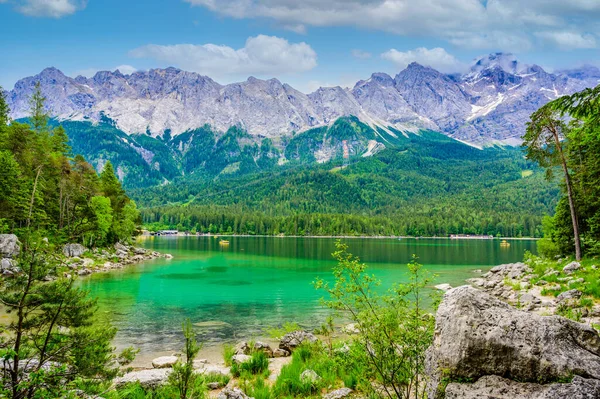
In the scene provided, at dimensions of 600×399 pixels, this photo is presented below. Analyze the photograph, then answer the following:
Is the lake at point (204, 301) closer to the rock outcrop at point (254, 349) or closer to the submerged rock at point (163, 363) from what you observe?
the submerged rock at point (163, 363)

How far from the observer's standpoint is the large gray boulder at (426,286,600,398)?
659 centimetres

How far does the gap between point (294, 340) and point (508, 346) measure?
1507cm

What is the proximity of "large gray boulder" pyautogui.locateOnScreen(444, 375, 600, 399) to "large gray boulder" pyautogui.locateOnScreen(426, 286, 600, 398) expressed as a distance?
0.15m

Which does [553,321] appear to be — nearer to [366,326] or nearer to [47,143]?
[366,326]

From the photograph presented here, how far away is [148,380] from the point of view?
13266 mm

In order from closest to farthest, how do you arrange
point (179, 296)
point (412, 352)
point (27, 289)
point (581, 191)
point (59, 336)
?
point (412, 352), point (27, 289), point (59, 336), point (581, 191), point (179, 296)

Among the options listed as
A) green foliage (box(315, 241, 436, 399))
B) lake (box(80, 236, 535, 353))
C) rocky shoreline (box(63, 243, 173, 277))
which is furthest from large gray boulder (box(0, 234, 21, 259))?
green foliage (box(315, 241, 436, 399))

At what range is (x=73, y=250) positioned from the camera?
2354 inches

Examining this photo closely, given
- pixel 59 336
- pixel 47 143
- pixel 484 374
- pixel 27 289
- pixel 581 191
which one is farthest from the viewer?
pixel 47 143

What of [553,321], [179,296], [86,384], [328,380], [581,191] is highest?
[581,191]

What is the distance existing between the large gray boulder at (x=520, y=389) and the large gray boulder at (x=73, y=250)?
6201 cm

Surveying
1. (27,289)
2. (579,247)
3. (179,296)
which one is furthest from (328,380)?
(179,296)

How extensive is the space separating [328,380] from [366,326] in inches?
210

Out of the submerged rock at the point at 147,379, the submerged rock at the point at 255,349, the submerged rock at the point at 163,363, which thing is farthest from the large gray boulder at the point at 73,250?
the submerged rock at the point at 147,379
